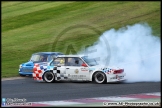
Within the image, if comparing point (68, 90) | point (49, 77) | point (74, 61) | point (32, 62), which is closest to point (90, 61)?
point (74, 61)

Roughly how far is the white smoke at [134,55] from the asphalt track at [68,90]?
53.1 inches

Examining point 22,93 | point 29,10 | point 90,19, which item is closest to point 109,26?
point 90,19

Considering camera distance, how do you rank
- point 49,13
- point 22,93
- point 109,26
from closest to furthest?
point 22,93 → point 109,26 → point 49,13

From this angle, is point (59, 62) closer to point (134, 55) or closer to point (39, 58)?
point (134, 55)

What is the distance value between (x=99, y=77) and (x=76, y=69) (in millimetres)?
1046

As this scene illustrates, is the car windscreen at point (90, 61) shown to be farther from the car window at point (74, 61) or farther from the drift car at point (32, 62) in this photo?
the drift car at point (32, 62)

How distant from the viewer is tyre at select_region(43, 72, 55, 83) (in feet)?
51.9

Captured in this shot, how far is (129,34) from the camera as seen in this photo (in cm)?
1964

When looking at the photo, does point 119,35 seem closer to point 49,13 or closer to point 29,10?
point 49,13

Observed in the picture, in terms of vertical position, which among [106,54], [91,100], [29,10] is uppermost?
[29,10]

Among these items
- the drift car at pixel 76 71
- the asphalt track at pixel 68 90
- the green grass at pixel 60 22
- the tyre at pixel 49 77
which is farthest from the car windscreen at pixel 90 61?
the green grass at pixel 60 22

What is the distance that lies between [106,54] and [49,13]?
23.0m

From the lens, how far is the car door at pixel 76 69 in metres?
15.2

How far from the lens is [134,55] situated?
56.9 ft
